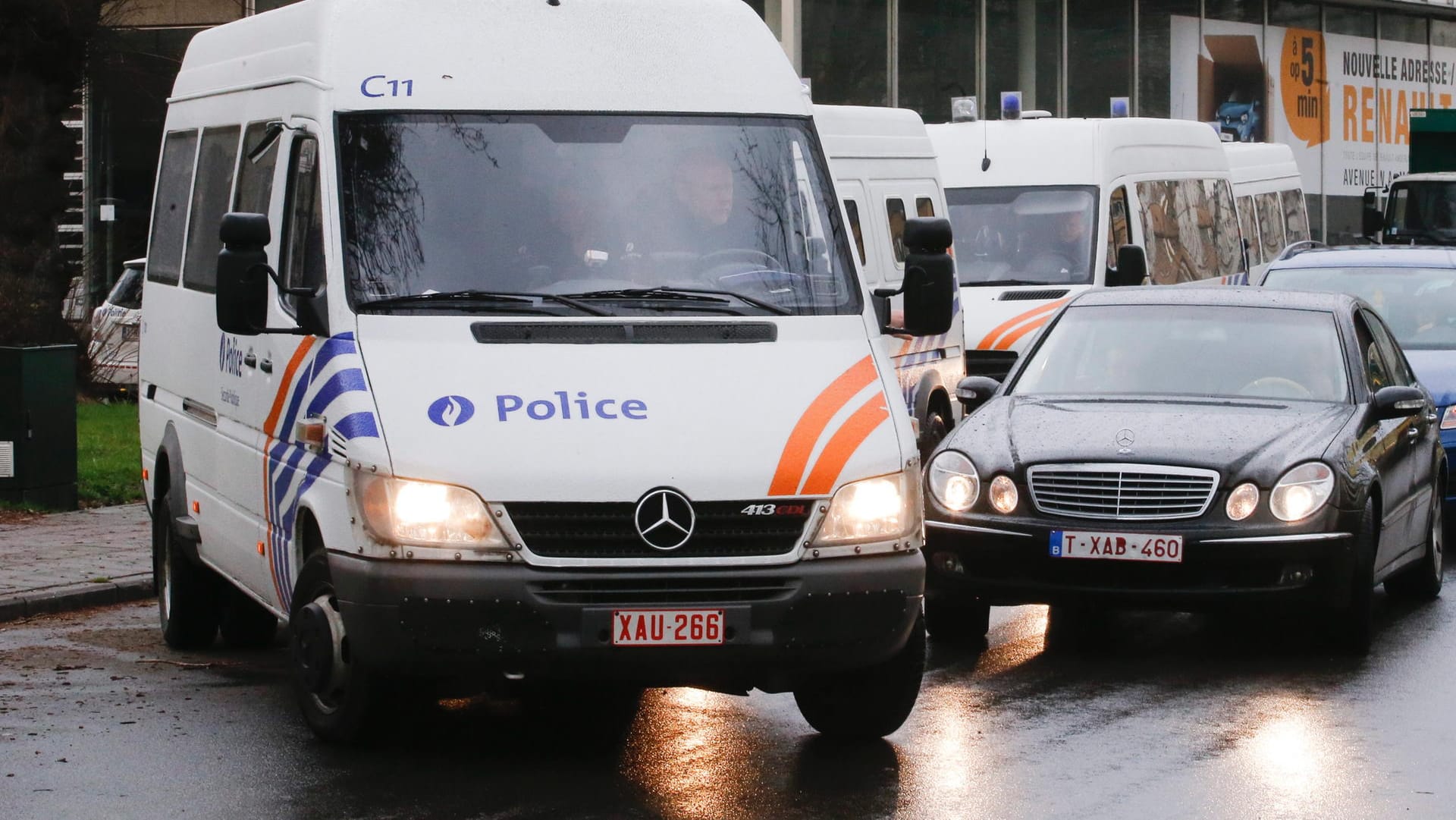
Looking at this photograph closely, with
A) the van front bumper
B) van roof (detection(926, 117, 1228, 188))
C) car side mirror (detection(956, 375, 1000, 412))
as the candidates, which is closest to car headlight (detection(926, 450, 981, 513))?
car side mirror (detection(956, 375, 1000, 412))

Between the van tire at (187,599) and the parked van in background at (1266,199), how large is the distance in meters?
15.1

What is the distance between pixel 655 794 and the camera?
6.86 m

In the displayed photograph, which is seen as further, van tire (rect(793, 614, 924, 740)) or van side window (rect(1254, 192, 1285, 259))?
van side window (rect(1254, 192, 1285, 259))

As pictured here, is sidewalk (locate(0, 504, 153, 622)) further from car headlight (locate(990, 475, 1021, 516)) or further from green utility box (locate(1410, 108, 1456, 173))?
green utility box (locate(1410, 108, 1456, 173))

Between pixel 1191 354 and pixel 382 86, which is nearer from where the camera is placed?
pixel 382 86

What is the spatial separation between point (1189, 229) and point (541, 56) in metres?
13.4

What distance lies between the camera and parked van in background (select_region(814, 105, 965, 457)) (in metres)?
14.4

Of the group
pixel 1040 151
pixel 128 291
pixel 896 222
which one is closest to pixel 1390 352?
pixel 896 222

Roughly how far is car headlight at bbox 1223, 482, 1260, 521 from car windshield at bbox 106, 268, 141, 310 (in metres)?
13.6

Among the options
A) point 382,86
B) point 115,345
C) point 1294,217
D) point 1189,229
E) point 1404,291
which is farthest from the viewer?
point 1294,217

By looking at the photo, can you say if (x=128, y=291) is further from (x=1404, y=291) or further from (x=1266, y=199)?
(x=1266, y=199)

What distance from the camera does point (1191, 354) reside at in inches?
421

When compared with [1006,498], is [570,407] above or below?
above

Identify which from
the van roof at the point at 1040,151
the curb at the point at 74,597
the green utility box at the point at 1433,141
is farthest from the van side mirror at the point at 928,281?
the green utility box at the point at 1433,141
